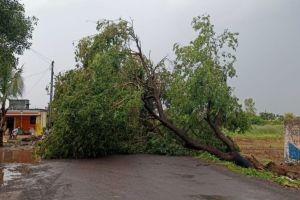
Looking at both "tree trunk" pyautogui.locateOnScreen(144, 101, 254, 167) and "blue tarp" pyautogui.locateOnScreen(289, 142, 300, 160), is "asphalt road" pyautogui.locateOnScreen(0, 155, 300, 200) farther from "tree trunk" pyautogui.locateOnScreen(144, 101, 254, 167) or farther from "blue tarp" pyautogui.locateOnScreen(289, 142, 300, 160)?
"blue tarp" pyautogui.locateOnScreen(289, 142, 300, 160)

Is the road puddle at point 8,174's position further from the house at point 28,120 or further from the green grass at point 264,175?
the house at point 28,120

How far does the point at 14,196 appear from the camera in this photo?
1018 cm

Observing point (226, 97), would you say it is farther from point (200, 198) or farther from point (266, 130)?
point (266, 130)

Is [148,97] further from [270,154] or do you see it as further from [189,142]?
[270,154]

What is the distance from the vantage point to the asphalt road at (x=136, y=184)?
34.0ft

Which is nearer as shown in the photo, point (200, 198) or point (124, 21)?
point (200, 198)

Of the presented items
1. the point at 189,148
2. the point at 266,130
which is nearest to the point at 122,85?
the point at 189,148

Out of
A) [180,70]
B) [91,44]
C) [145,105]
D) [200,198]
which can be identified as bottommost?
[200,198]

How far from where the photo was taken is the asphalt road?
10.4 m

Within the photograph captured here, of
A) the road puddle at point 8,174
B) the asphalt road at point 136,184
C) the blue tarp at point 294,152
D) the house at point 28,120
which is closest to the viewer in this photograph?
the asphalt road at point 136,184

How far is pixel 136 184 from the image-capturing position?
12.0m

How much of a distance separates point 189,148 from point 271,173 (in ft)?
19.6

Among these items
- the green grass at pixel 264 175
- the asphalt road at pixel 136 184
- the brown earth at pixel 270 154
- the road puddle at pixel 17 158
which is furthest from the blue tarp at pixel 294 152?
the road puddle at pixel 17 158

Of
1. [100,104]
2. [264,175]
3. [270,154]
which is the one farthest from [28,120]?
[264,175]
